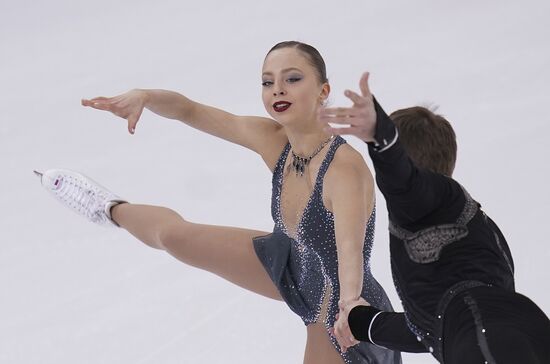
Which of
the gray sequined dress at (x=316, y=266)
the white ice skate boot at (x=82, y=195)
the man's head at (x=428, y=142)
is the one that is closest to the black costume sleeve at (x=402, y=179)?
the man's head at (x=428, y=142)

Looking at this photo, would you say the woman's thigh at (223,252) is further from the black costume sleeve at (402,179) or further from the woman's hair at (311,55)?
the black costume sleeve at (402,179)

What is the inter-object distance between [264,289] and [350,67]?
2.73 m

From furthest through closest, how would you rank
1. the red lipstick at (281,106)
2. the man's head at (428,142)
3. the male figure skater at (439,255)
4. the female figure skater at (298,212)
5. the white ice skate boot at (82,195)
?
the white ice skate boot at (82,195), the red lipstick at (281,106), the female figure skater at (298,212), the man's head at (428,142), the male figure skater at (439,255)

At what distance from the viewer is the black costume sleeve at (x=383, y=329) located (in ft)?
8.52

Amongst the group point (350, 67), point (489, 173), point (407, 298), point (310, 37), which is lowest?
point (407, 298)

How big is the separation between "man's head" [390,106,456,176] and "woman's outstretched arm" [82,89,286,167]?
1.02 meters

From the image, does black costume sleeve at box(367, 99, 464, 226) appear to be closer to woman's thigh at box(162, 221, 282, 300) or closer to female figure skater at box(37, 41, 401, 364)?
female figure skater at box(37, 41, 401, 364)

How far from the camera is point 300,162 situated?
10.9 ft

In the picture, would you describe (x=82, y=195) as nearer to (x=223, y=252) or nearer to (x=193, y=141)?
(x=223, y=252)

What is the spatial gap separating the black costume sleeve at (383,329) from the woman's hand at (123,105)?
101cm

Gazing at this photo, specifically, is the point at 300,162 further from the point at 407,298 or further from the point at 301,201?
the point at 407,298

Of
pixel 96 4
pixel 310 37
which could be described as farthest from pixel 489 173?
pixel 96 4

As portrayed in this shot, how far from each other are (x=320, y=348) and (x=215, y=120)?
890mm

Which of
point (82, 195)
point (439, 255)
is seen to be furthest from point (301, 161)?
point (82, 195)
